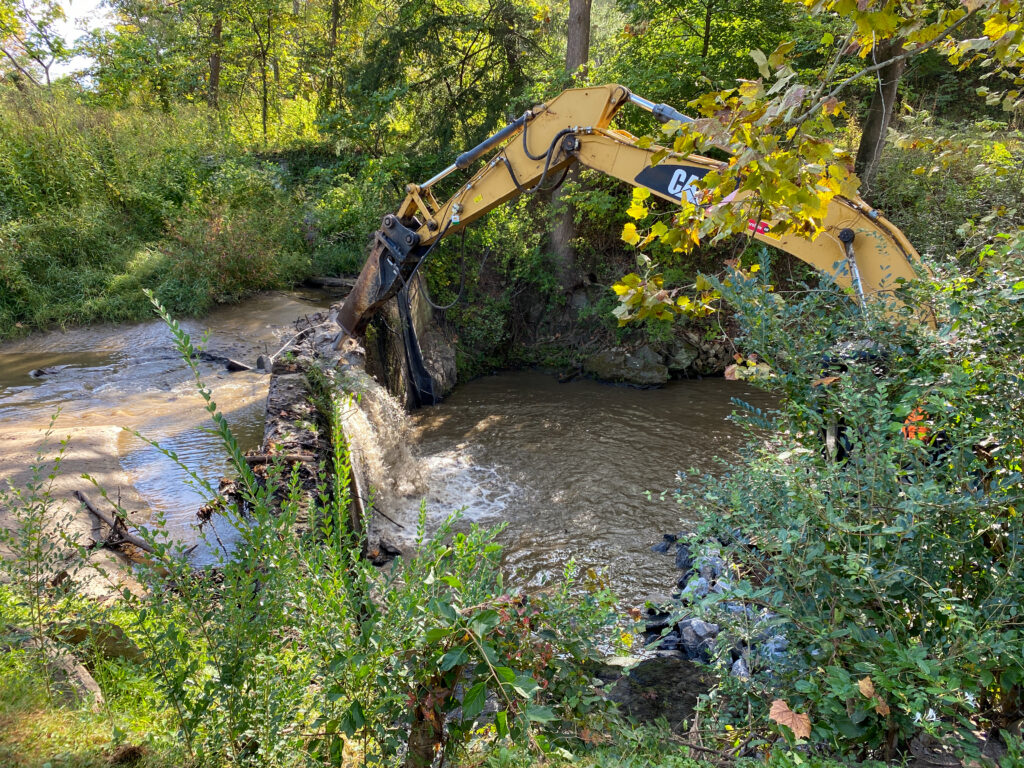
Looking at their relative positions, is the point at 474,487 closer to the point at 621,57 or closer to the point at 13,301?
the point at 621,57

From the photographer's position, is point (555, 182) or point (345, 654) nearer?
point (345, 654)

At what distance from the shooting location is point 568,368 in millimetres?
10250

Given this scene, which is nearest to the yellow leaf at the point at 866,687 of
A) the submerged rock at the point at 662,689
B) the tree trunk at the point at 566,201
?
the submerged rock at the point at 662,689

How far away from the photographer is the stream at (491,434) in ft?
18.1

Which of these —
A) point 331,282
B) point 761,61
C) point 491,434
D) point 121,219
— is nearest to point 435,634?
point 761,61

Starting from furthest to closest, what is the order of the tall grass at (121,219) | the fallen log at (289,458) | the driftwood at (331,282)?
1. the driftwood at (331,282)
2. the tall grass at (121,219)
3. the fallen log at (289,458)

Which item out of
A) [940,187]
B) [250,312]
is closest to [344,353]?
[250,312]

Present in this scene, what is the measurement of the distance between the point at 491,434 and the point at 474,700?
6158mm

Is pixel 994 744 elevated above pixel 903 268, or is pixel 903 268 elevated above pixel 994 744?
pixel 903 268

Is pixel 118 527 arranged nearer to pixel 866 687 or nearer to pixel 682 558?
pixel 682 558

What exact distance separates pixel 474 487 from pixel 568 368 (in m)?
4.18

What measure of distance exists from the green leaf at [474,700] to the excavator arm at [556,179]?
3.30 m

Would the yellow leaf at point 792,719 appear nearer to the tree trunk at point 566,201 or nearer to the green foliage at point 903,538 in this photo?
the green foliage at point 903,538

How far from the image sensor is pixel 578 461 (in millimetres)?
7059
